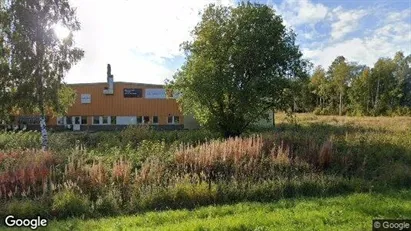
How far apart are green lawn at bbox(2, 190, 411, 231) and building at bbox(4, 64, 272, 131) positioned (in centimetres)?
3713

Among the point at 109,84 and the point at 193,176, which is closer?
the point at 193,176

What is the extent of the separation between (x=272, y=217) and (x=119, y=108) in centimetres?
4023

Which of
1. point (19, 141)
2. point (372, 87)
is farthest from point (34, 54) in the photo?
point (372, 87)

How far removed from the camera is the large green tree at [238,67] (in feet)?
74.4

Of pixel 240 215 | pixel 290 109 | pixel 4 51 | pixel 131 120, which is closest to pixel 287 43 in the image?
pixel 290 109

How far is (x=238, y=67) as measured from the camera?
23359 millimetres

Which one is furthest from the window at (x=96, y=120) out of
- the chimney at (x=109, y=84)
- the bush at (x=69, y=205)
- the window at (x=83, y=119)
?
the bush at (x=69, y=205)

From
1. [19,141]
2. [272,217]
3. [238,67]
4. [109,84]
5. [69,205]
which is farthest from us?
[109,84]

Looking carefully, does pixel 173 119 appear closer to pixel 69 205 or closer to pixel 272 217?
pixel 69 205

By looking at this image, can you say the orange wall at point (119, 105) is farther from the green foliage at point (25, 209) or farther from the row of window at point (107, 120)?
the green foliage at point (25, 209)

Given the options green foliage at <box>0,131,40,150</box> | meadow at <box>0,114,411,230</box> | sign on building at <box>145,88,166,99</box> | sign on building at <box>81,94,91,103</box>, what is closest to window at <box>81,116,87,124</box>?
sign on building at <box>81,94,91,103</box>

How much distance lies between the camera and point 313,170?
11.5m

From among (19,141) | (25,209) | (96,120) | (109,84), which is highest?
(109,84)

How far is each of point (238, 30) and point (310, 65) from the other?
5890mm
